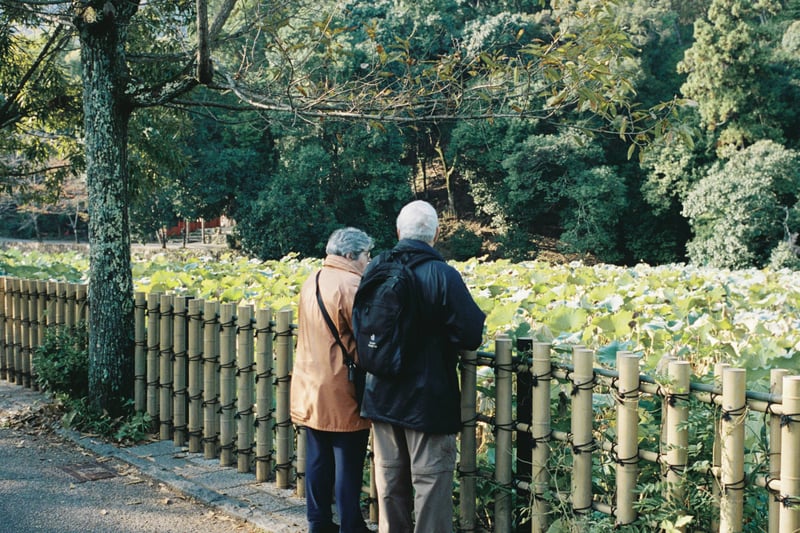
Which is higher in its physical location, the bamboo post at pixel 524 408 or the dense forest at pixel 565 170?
the dense forest at pixel 565 170

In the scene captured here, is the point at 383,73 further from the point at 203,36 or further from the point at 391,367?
the point at 391,367

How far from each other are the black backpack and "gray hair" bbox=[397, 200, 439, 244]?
97mm

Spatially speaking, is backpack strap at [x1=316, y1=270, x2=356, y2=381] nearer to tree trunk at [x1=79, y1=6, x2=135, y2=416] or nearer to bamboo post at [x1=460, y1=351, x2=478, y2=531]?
bamboo post at [x1=460, y1=351, x2=478, y2=531]

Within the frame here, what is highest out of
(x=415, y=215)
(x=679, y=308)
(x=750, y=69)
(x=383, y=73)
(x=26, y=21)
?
(x=750, y=69)

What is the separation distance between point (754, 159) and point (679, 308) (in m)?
24.5

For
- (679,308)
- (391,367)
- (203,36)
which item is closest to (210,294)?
(203,36)

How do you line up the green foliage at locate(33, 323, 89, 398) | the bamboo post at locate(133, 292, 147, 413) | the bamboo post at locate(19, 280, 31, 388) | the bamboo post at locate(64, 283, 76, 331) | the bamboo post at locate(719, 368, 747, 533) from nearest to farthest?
the bamboo post at locate(719, 368, 747, 533)
the bamboo post at locate(133, 292, 147, 413)
the green foliage at locate(33, 323, 89, 398)
the bamboo post at locate(64, 283, 76, 331)
the bamboo post at locate(19, 280, 31, 388)

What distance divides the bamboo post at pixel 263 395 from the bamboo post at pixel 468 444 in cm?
154

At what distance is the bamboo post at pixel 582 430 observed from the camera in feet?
11.2

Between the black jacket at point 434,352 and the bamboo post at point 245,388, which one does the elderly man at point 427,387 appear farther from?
the bamboo post at point 245,388

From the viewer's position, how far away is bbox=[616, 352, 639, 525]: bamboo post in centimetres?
329

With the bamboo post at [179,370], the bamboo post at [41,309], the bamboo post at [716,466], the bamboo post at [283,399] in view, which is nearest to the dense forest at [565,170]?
the bamboo post at [41,309]

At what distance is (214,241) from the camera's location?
46.2 meters

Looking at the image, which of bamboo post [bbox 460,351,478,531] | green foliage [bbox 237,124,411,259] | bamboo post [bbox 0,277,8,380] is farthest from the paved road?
green foliage [bbox 237,124,411,259]
